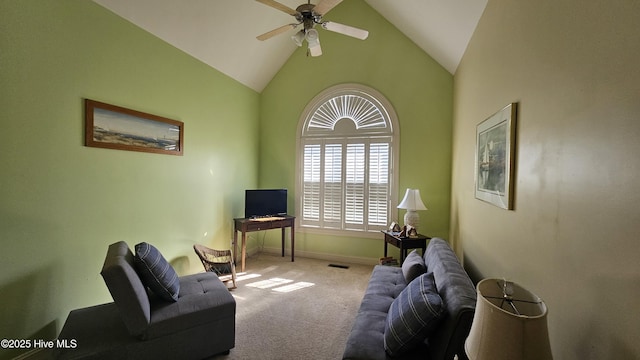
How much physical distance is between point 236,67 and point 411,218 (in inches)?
133

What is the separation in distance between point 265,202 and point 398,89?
275 centimetres

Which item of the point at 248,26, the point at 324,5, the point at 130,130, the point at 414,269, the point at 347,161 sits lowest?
the point at 414,269

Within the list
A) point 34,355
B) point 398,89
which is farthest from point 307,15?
point 34,355

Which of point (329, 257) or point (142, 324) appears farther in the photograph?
point (329, 257)

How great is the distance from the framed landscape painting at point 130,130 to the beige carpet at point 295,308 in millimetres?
1963

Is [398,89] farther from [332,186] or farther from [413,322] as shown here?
[413,322]

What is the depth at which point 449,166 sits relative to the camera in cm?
420

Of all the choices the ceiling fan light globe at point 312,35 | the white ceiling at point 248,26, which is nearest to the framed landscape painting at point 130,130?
the white ceiling at point 248,26

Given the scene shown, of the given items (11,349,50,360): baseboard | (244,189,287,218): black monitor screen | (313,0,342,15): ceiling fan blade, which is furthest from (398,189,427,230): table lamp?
(11,349,50,360): baseboard

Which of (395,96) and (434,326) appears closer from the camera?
(434,326)

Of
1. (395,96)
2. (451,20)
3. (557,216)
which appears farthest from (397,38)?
(557,216)

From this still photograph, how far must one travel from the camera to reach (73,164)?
7.63 feet

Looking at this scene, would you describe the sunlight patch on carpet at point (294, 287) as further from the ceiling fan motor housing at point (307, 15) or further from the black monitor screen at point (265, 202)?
the ceiling fan motor housing at point (307, 15)

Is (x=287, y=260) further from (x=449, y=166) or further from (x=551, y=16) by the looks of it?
(x=551, y=16)
